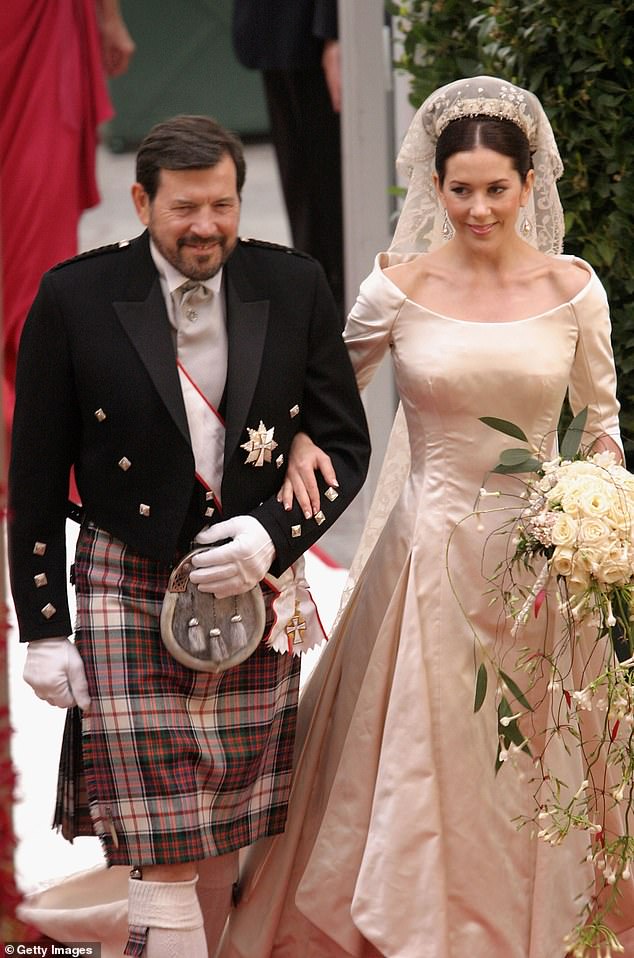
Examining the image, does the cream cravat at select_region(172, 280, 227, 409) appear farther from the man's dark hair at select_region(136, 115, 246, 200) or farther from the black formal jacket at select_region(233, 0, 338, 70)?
the black formal jacket at select_region(233, 0, 338, 70)

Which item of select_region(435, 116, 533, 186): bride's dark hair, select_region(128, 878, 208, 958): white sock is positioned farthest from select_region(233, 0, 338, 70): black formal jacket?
select_region(128, 878, 208, 958): white sock

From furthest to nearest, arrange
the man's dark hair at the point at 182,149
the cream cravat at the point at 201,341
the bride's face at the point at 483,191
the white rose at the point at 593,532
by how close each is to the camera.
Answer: the bride's face at the point at 483,191, the cream cravat at the point at 201,341, the man's dark hair at the point at 182,149, the white rose at the point at 593,532

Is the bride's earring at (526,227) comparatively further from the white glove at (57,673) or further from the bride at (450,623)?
the white glove at (57,673)

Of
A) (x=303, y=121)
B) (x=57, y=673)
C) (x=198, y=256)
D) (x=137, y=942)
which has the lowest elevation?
(x=137, y=942)

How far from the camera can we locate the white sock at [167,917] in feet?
10.6

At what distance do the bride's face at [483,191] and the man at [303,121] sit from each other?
5484mm

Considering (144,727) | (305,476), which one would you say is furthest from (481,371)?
(144,727)

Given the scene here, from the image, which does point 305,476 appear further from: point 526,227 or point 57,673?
point 526,227

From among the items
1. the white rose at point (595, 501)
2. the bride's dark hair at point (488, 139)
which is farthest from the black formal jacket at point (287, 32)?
the white rose at point (595, 501)

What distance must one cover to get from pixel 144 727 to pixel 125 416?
587 mm

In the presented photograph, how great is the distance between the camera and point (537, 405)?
3459mm

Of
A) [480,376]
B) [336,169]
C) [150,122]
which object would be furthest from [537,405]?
[150,122]

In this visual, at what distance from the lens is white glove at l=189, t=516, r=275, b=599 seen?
319 cm

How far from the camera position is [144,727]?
128 inches
